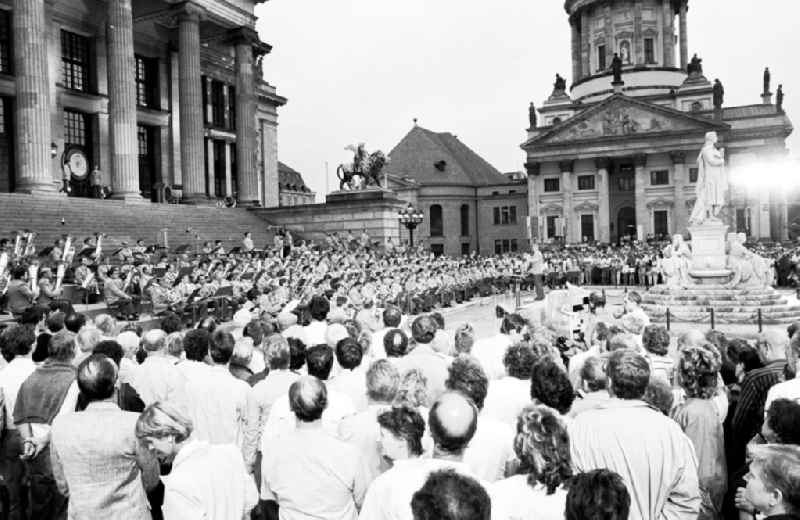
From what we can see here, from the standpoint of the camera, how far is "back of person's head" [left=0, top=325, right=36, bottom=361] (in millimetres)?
5949

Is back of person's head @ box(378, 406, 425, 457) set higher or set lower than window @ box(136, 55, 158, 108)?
lower

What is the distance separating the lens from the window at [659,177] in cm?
6212

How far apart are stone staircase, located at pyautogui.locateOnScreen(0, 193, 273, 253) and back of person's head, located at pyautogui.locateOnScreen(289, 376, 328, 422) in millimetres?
20459

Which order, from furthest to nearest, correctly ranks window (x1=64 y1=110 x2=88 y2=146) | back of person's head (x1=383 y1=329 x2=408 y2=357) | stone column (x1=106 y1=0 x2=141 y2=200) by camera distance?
window (x1=64 y1=110 x2=88 y2=146) → stone column (x1=106 y1=0 x2=141 y2=200) → back of person's head (x1=383 y1=329 x2=408 y2=357)

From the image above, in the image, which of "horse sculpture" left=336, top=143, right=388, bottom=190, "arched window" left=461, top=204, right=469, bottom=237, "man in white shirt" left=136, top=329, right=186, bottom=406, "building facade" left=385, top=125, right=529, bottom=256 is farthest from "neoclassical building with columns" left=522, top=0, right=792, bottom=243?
"man in white shirt" left=136, top=329, right=186, bottom=406

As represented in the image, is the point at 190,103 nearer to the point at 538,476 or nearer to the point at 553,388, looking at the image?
the point at 553,388

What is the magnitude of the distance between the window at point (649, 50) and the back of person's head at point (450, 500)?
77.2 meters

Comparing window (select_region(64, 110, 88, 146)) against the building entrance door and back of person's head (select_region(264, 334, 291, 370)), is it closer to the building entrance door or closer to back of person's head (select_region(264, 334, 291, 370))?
back of person's head (select_region(264, 334, 291, 370))

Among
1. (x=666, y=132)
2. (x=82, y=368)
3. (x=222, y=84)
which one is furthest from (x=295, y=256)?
(x=666, y=132)

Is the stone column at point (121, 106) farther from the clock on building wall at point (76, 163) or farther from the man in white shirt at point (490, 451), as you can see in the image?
the man in white shirt at point (490, 451)

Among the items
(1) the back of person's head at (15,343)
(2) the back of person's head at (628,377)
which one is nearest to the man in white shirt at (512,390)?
(2) the back of person's head at (628,377)

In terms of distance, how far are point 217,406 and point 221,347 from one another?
0.68 meters

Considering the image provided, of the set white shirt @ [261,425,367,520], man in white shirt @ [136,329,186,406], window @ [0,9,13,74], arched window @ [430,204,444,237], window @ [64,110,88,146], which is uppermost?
window @ [0,9,13,74]

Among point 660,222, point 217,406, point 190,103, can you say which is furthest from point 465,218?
point 217,406
